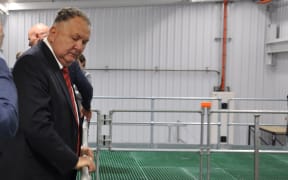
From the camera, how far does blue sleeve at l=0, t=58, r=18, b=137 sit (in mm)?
911

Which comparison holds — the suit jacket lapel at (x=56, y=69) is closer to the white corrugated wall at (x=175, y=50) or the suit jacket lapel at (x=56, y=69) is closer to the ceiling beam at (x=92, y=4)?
the ceiling beam at (x=92, y=4)

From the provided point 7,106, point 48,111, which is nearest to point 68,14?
point 48,111

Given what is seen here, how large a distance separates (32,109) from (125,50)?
25.4 ft

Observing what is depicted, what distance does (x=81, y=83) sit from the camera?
7.11 ft

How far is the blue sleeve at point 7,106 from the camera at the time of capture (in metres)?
0.91

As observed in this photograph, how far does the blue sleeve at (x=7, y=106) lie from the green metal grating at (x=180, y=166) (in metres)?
4.17

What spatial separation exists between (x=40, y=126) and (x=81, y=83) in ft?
2.98

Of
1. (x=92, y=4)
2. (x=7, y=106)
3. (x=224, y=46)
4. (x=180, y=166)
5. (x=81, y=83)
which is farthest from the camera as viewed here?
(x=224, y=46)

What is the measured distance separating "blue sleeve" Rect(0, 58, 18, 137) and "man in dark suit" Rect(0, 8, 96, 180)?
1.02 feet

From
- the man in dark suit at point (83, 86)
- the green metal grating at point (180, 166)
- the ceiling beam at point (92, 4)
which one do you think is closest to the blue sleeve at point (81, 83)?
the man in dark suit at point (83, 86)

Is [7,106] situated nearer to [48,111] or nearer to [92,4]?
[48,111]

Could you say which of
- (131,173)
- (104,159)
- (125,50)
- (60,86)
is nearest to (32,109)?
(60,86)

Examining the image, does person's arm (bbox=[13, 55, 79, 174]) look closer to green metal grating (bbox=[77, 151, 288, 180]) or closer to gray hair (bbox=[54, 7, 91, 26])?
gray hair (bbox=[54, 7, 91, 26])

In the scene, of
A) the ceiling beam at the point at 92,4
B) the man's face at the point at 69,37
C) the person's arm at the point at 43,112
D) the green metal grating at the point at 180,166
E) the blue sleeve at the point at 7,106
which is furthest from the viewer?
the ceiling beam at the point at 92,4
